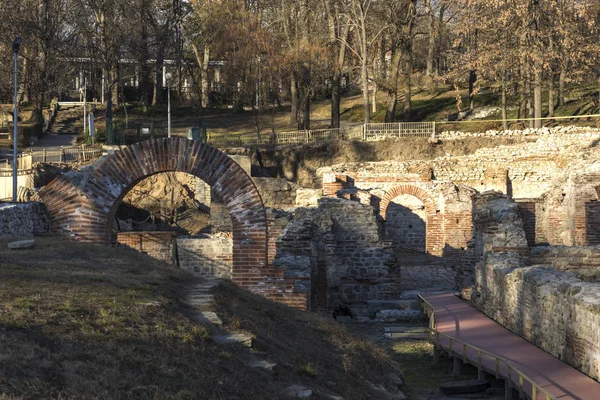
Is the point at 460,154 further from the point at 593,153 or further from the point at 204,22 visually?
the point at 204,22

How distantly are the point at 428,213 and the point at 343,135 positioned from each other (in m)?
12.2

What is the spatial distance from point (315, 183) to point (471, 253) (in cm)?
1487

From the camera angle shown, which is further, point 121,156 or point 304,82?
point 304,82

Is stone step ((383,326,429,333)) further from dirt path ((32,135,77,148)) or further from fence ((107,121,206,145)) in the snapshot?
dirt path ((32,135,77,148))

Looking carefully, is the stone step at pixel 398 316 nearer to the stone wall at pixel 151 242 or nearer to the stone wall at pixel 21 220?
the stone wall at pixel 151 242

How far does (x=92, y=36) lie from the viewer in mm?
52656

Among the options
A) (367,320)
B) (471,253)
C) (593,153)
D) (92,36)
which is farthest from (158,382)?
(92,36)

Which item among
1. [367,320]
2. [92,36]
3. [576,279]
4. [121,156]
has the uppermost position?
[92,36]

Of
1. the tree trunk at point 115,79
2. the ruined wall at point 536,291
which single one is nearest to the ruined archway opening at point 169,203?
the ruined wall at point 536,291

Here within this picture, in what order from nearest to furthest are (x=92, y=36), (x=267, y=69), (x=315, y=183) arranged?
1. (x=315, y=183)
2. (x=267, y=69)
3. (x=92, y=36)

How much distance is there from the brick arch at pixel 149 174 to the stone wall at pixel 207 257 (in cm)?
343

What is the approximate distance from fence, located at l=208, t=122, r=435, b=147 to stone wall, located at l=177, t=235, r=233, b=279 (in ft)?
74.0

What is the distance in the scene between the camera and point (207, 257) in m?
17.4

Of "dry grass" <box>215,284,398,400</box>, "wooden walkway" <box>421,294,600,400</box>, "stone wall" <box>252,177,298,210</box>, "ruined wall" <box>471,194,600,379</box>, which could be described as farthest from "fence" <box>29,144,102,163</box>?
"dry grass" <box>215,284,398,400</box>
